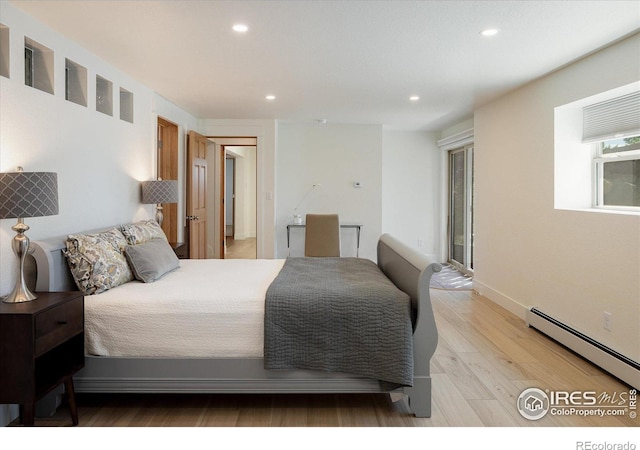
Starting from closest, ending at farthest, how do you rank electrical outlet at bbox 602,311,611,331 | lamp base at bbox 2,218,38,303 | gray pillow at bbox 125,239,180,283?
lamp base at bbox 2,218,38,303
gray pillow at bbox 125,239,180,283
electrical outlet at bbox 602,311,611,331

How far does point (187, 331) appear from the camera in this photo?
2.48 m

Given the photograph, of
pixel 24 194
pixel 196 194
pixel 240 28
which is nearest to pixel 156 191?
pixel 196 194

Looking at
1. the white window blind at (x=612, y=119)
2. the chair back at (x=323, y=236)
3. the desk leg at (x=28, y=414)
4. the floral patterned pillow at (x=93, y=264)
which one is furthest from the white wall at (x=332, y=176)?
the desk leg at (x=28, y=414)

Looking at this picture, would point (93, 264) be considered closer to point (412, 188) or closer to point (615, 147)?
point (615, 147)

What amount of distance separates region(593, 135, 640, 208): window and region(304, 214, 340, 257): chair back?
2.92 meters

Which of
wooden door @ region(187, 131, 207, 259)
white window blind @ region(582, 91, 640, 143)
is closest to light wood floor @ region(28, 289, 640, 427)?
white window blind @ region(582, 91, 640, 143)

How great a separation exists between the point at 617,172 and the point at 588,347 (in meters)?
1.39

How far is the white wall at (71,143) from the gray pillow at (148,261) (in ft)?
1.64

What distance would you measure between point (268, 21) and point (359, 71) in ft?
4.17

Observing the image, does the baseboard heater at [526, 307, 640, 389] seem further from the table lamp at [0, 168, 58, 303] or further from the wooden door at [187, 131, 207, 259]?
the wooden door at [187, 131, 207, 259]

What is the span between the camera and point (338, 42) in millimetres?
3143

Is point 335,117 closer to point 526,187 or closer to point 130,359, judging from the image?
point 526,187

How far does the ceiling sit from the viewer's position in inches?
102
